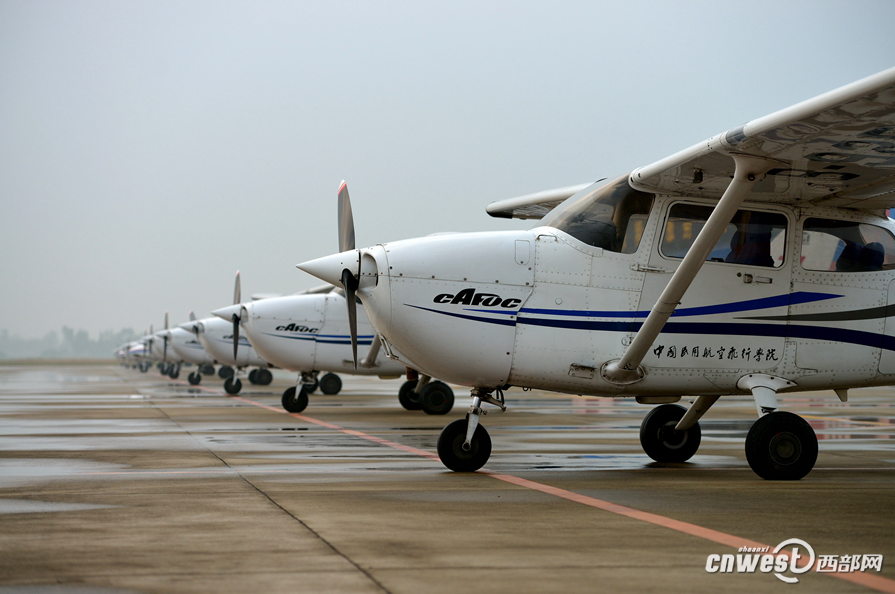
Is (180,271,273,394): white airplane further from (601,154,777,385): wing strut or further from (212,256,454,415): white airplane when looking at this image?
(601,154,777,385): wing strut

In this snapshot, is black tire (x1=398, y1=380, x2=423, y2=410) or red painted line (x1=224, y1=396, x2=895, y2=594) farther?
black tire (x1=398, y1=380, x2=423, y2=410)

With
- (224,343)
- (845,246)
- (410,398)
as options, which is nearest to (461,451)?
(845,246)

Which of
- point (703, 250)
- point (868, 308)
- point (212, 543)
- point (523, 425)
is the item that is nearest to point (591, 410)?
point (523, 425)

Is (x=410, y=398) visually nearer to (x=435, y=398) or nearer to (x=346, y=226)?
(x=435, y=398)

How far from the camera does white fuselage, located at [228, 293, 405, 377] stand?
19.6 meters

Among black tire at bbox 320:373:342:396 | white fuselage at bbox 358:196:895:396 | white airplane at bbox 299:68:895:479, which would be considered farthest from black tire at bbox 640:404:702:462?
black tire at bbox 320:373:342:396

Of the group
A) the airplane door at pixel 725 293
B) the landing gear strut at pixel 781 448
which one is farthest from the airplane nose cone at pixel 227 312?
the landing gear strut at pixel 781 448

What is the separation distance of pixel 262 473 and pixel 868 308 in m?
6.11

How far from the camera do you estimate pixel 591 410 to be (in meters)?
19.5

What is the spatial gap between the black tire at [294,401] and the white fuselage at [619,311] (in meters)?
10.1

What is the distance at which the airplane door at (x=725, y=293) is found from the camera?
8500 mm

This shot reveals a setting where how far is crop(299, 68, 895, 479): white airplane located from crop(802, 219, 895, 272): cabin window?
0.02 m

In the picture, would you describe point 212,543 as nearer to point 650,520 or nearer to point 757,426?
point 650,520

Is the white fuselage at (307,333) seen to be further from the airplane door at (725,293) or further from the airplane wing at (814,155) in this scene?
the airplane wing at (814,155)
